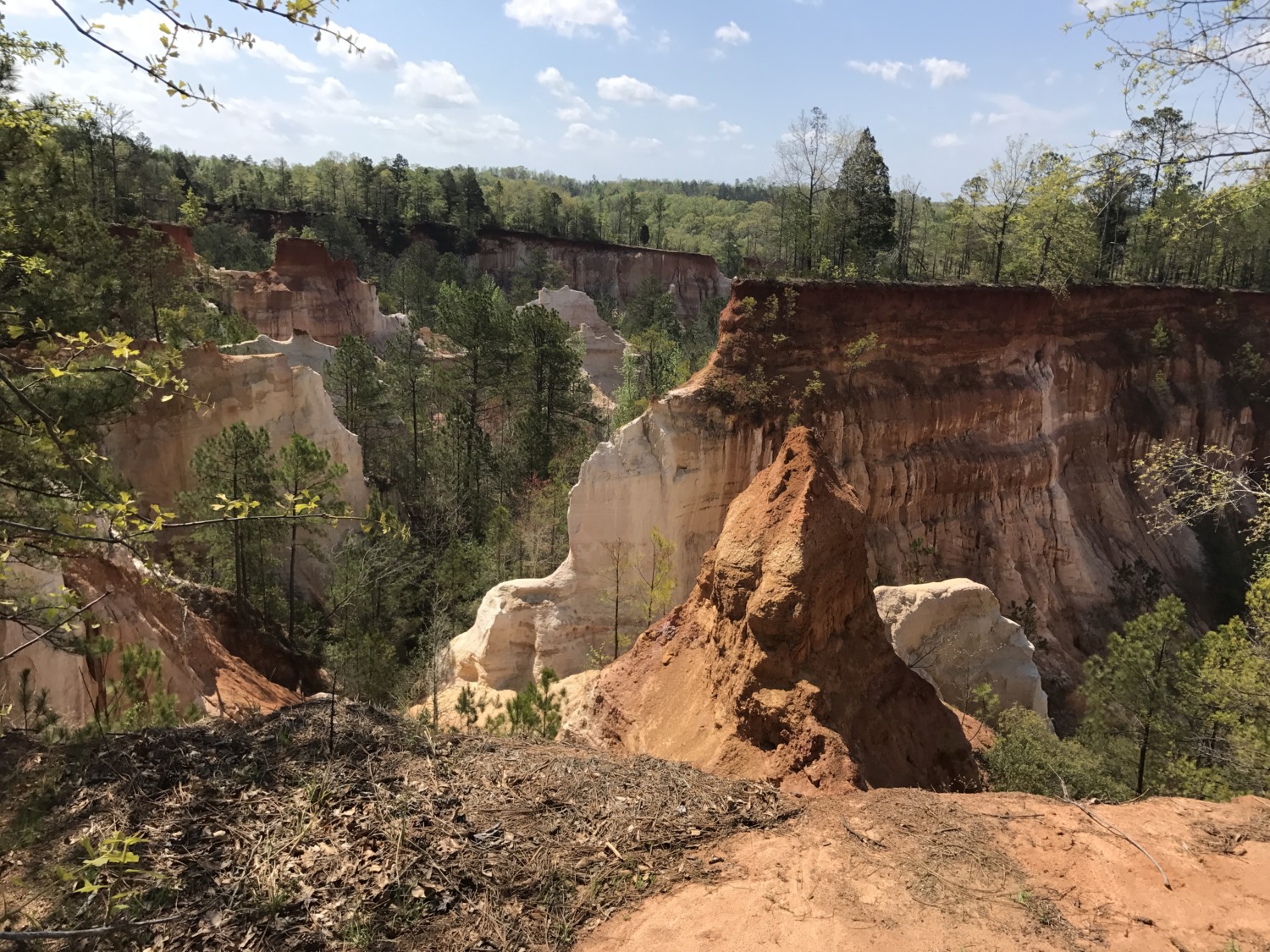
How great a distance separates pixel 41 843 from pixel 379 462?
2966 cm

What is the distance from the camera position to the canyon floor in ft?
13.8

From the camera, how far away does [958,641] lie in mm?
15664

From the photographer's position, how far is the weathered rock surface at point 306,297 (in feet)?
148

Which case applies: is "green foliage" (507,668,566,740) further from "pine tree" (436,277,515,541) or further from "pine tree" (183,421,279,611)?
"pine tree" (436,277,515,541)

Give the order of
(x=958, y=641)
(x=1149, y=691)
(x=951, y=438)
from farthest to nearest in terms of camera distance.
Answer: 1. (x=951, y=438)
2. (x=958, y=641)
3. (x=1149, y=691)

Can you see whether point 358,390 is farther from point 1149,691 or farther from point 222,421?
point 1149,691

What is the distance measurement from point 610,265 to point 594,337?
88.8ft

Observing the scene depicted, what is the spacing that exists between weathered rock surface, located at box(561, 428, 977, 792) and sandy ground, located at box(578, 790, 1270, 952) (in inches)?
102

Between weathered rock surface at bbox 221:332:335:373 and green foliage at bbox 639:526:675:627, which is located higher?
weathered rock surface at bbox 221:332:335:373

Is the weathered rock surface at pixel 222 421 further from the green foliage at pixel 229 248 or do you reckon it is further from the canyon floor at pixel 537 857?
the green foliage at pixel 229 248

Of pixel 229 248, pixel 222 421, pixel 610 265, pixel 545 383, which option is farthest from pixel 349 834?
pixel 610 265

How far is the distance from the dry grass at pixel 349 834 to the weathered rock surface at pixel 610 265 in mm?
68639

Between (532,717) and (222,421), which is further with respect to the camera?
(222,421)

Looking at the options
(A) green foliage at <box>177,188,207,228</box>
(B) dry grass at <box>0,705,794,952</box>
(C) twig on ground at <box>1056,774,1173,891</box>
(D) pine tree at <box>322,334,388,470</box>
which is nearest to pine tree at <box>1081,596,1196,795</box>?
(C) twig on ground at <box>1056,774,1173,891</box>
